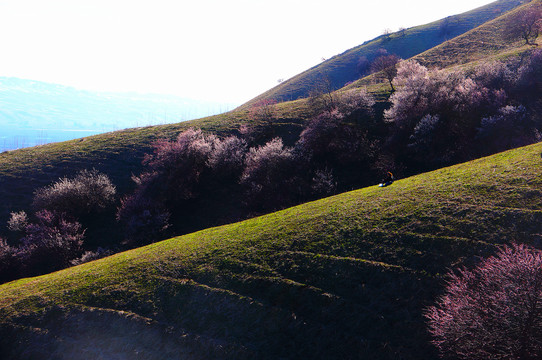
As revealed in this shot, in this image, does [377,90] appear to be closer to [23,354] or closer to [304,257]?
[304,257]

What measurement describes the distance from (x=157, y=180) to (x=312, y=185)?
21.7m

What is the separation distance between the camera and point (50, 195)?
117 feet

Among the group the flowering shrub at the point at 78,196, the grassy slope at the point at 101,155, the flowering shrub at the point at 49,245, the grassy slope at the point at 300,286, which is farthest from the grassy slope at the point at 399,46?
the grassy slope at the point at 300,286

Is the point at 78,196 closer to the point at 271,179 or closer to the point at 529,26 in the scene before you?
the point at 271,179

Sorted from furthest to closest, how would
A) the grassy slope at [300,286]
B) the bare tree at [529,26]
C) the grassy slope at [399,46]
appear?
the grassy slope at [399,46], the bare tree at [529,26], the grassy slope at [300,286]

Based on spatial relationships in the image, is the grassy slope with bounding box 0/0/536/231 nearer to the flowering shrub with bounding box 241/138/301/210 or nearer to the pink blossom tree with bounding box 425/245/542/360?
the flowering shrub with bounding box 241/138/301/210

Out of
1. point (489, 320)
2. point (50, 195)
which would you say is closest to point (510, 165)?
point (489, 320)

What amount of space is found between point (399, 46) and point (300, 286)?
12489 centimetres

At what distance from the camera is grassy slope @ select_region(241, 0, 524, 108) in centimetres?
10207

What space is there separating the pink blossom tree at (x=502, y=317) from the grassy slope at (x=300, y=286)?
2.38 m

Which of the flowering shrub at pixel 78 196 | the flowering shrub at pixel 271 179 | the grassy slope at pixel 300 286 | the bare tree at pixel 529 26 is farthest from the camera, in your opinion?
the bare tree at pixel 529 26

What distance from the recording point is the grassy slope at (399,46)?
102m

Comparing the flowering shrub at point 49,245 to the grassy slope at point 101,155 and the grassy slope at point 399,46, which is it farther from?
the grassy slope at point 399,46

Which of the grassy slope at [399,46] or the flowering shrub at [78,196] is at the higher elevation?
the grassy slope at [399,46]
